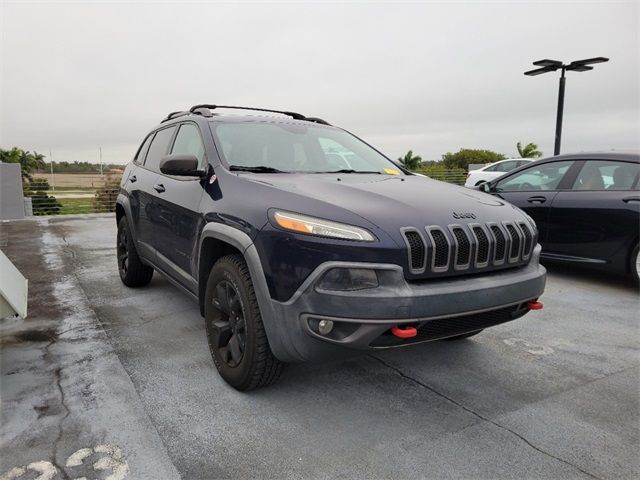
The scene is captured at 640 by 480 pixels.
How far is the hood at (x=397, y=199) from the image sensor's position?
2223 mm

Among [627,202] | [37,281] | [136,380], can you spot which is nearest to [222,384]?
Result: [136,380]

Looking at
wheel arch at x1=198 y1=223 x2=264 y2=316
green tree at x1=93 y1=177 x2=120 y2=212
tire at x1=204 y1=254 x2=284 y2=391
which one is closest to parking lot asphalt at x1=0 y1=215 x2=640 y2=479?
tire at x1=204 y1=254 x2=284 y2=391

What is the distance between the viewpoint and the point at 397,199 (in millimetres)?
2420

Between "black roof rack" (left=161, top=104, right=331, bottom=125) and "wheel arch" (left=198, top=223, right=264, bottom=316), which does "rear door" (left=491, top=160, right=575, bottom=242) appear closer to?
"black roof rack" (left=161, top=104, right=331, bottom=125)

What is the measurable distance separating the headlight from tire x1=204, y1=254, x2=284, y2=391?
411mm

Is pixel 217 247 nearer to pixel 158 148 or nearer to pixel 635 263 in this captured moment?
pixel 158 148

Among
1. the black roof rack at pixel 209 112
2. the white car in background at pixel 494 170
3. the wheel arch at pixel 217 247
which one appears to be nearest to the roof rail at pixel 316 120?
the black roof rack at pixel 209 112

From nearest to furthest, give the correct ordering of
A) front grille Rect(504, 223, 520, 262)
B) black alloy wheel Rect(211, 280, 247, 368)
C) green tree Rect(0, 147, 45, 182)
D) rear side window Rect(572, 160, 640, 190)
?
front grille Rect(504, 223, 520, 262)
black alloy wheel Rect(211, 280, 247, 368)
rear side window Rect(572, 160, 640, 190)
green tree Rect(0, 147, 45, 182)

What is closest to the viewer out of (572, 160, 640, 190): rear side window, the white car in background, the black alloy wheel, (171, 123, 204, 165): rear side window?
the black alloy wheel

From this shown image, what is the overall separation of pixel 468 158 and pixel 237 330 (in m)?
41.0

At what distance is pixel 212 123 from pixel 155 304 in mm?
1850

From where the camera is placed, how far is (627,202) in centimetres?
471

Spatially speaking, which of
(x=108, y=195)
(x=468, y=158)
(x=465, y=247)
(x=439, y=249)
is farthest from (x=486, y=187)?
(x=468, y=158)

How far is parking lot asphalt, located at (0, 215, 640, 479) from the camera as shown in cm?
203
